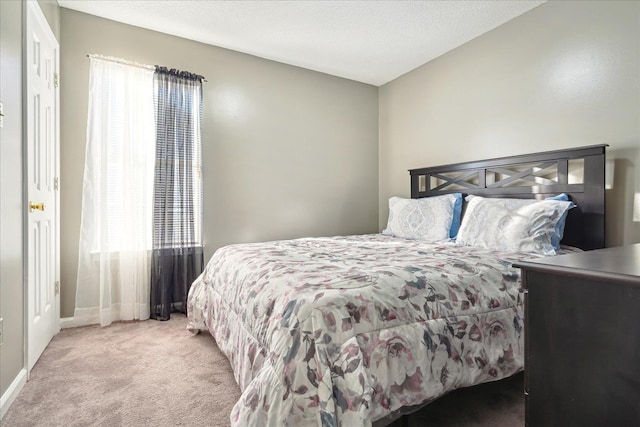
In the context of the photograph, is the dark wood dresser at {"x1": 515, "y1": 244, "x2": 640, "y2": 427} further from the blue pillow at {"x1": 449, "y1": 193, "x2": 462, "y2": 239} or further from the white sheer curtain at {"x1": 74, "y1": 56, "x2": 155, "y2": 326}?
the white sheer curtain at {"x1": 74, "y1": 56, "x2": 155, "y2": 326}

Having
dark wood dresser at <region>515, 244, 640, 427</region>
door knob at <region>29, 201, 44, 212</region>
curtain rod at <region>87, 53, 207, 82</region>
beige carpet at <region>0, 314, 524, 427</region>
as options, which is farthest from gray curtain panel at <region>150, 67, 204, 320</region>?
dark wood dresser at <region>515, 244, 640, 427</region>

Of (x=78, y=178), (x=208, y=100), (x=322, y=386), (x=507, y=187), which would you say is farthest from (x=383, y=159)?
(x=322, y=386)

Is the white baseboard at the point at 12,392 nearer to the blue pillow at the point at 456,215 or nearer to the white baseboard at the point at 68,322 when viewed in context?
the white baseboard at the point at 68,322

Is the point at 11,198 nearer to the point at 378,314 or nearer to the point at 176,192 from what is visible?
the point at 176,192

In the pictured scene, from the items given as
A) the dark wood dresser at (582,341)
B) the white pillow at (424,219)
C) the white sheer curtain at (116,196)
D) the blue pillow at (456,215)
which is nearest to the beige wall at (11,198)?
the white sheer curtain at (116,196)

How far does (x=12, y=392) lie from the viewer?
5.39 feet

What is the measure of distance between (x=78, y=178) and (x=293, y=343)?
2.63m

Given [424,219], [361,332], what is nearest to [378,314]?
[361,332]

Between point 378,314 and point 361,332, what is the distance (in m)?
0.10

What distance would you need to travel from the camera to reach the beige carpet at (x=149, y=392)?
4.96 feet

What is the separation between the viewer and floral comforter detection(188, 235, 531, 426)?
3.61 feet

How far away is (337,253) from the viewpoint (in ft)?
7.10

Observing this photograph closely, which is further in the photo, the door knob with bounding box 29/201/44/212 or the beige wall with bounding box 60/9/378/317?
the beige wall with bounding box 60/9/378/317

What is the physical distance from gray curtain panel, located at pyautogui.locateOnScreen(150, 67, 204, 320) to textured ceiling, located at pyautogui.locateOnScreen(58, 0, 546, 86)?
0.45 m
